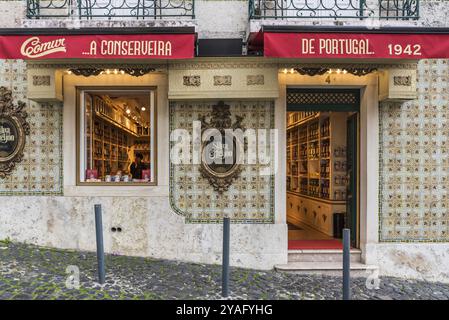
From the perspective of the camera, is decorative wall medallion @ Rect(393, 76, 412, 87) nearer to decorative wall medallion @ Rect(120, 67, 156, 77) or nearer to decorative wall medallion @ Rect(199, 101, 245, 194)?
decorative wall medallion @ Rect(199, 101, 245, 194)

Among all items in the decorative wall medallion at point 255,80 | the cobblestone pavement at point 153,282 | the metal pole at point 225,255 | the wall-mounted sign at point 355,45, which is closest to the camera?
the metal pole at point 225,255

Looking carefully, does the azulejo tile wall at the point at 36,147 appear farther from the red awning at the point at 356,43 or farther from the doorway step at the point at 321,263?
the doorway step at the point at 321,263

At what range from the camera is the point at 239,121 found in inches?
263

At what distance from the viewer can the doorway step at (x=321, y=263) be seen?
6363mm

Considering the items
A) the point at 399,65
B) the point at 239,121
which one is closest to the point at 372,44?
the point at 399,65

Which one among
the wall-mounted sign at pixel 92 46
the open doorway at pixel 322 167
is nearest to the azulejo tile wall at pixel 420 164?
the open doorway at pixel 322 167

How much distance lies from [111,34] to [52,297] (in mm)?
4094

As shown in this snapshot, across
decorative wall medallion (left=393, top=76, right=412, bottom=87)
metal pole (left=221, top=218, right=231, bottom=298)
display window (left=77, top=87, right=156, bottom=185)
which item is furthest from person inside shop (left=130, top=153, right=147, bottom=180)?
decorative wall medallion (left=393, top=76, right=412, bottom=87)

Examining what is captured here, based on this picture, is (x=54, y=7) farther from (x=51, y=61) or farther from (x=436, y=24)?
(x=436, y=24)

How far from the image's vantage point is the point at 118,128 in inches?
314

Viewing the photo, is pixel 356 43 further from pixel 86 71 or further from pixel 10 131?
pixel 10 131

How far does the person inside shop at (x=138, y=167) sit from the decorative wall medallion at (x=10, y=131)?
2.12 m

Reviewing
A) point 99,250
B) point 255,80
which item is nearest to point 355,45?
point 255,80

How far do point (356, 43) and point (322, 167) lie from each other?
4231mm
